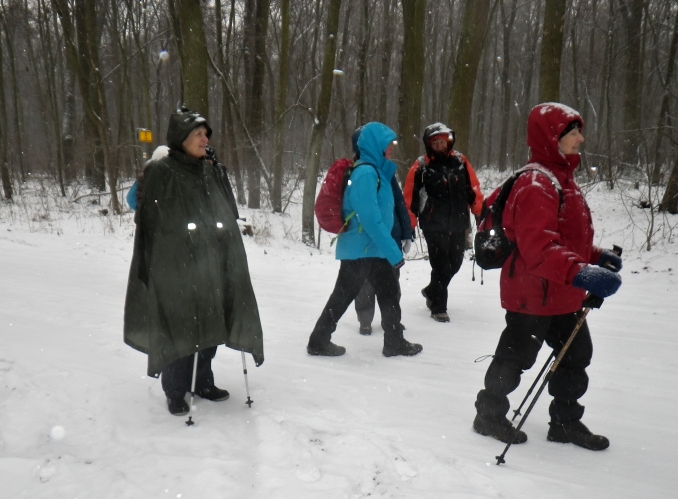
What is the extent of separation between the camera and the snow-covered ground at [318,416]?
2.71m

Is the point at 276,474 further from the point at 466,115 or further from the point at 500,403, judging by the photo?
the point at 466,115

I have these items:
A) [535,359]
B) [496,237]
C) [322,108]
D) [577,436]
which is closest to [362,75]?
[322,108]

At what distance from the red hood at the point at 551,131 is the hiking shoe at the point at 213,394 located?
8.51 ft

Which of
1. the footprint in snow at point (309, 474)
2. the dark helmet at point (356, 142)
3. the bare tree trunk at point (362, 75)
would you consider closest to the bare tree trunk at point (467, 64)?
the dark helmet at point (356, 142)

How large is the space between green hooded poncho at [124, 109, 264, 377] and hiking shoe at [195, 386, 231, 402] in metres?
0.48

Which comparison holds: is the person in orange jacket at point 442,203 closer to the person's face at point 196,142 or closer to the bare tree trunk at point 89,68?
the person's face at point 196,142

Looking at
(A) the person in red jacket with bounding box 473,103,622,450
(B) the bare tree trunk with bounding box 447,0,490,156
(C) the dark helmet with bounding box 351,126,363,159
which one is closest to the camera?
(A) the person in red jacket with bounding box 473,103,622,450

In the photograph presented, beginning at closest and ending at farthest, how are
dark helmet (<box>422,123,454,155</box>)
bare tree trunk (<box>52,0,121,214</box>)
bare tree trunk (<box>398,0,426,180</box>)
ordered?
dark helmet (<box>422,123,454,155</box>), bare tree trunk (<box>398,0,426,180</box>), bare tree trunk (<box>52,0,121,214</box>)

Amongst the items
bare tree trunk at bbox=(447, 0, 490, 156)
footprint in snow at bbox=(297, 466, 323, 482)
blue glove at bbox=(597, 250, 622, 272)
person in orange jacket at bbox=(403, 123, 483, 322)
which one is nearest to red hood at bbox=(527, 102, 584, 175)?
blue glove at bbox=(597, 250, 622, 272)

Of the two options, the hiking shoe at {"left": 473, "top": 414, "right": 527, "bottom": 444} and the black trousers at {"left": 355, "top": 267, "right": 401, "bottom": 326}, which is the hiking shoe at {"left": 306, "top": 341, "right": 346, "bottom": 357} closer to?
the black trousers at {"left": 355, "top": 267, "right": 401, "bottom": 326}

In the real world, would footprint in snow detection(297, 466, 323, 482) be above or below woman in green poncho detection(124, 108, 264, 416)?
below

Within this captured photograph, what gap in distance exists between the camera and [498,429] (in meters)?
3.18

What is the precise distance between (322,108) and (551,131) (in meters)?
8.81

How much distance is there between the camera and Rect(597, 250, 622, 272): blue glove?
2711 mm
